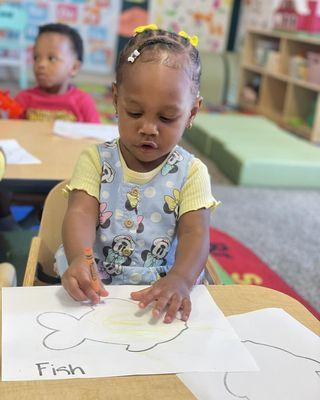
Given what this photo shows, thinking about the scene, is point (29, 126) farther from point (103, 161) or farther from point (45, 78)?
point (103, 161)

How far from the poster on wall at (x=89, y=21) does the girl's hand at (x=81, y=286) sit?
15.5ft

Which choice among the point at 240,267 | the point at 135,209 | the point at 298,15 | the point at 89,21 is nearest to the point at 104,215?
the point at 135,209

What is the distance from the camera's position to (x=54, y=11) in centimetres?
528

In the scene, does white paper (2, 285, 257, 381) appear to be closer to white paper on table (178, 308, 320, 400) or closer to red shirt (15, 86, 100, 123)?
white paper on table (178, 308, 320, 400)

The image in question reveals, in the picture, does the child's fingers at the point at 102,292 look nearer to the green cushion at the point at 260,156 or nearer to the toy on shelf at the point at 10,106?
the toy on shelf at the point at 10,106

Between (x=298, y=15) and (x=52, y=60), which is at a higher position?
(x=298, y=15)

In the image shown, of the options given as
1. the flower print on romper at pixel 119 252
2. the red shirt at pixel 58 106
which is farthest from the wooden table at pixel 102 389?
the red shirt at pixel 58 106

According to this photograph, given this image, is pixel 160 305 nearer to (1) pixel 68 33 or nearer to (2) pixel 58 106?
(2) pixel 58 106

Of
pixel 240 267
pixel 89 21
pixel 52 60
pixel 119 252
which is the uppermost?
pixel 89 21

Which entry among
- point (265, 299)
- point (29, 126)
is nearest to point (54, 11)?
point (29, 126)

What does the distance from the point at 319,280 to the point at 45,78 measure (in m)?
1.31

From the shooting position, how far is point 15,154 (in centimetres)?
147

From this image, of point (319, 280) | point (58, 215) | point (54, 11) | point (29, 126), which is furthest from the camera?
point (54, 11)

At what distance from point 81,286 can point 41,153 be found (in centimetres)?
87
